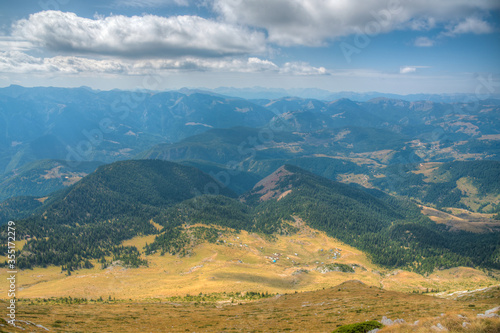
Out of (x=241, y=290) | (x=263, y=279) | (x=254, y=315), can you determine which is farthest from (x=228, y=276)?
(x=254, y=315)

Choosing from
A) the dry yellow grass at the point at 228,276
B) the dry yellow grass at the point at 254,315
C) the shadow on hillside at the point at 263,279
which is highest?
the dry yellow grass at the point at 254,315

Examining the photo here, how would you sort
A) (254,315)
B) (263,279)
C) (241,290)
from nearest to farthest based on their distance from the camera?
(254,315) < (241,290) < (263,279)

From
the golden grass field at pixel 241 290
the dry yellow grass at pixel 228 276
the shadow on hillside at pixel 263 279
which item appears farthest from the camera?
the shadow on hillside at pixel 263 279

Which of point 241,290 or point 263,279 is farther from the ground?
point 241,290

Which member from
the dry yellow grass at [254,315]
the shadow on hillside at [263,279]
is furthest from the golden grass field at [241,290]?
the shadow on hillside at [263,279]

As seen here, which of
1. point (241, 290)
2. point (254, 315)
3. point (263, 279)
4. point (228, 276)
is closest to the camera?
point (254, 315)

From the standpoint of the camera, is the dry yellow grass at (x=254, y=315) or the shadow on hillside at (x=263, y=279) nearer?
the dry yellow grass at (x=254, y=315)

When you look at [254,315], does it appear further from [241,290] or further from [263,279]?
[263,279]

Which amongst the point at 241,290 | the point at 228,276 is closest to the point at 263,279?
the point at 228,276

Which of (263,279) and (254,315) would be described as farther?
(263,279)

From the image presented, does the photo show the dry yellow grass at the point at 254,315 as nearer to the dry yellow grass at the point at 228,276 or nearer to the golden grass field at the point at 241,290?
the golden grass field at the point at 241,290

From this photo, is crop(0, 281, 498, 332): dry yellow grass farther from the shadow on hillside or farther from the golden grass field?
the shadow on hillside

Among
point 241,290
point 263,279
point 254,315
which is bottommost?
point 263,279

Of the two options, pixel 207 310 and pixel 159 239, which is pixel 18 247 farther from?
pixel 207 310
